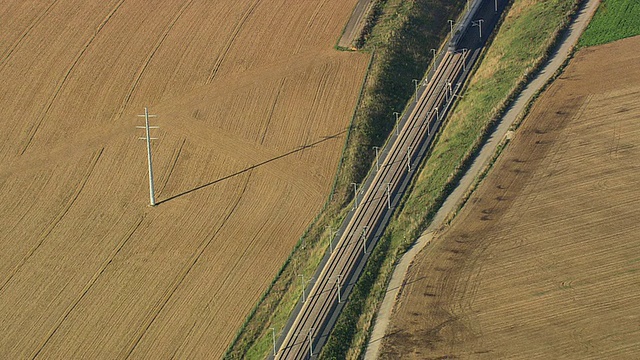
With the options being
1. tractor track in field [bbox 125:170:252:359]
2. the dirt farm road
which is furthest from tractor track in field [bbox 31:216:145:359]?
the dirt farm road

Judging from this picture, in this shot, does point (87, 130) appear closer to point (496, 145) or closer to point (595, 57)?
point (496, 145)

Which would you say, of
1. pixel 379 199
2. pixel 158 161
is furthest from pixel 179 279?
pixel 379 199

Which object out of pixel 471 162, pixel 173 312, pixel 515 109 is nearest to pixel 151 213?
pixel 173 312

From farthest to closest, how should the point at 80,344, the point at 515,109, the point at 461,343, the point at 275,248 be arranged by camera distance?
the point at 515,109, the point at 275,248, the point at 80,344, the point at 461,343

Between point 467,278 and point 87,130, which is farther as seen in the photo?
point 87,130

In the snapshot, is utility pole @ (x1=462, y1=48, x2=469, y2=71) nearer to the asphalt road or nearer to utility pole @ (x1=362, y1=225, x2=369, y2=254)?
the asphalt road

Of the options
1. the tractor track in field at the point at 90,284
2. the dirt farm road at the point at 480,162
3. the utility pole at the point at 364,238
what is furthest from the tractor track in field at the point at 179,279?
the dirt farm road at the point at 480,162

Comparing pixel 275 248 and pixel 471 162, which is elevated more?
pixel 471 162

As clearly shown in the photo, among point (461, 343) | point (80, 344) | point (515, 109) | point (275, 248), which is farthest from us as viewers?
point (515, 109)
